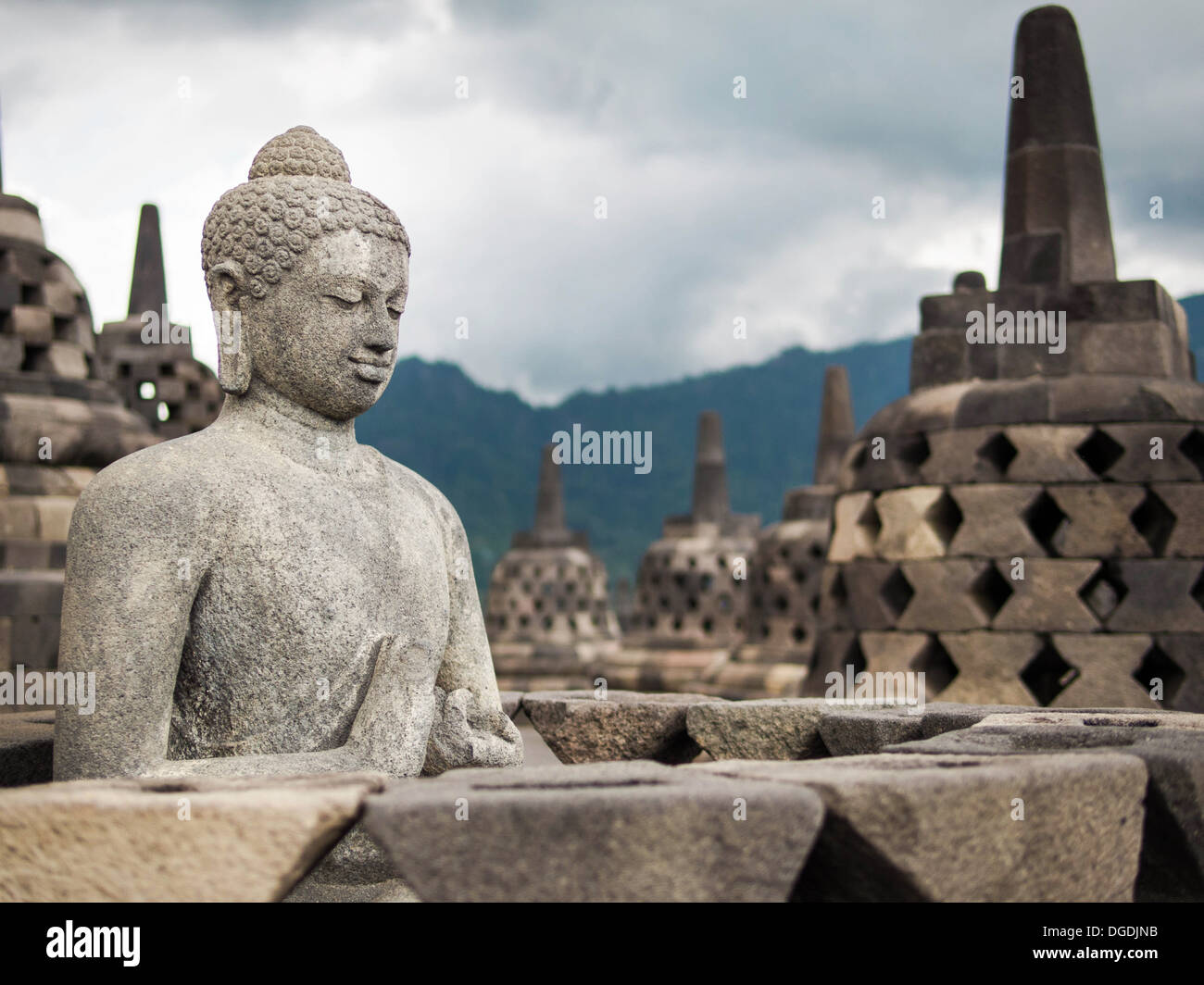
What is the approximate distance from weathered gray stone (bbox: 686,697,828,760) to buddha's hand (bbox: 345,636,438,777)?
49.2 inches

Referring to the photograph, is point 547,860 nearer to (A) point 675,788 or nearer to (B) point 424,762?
(A) point 675,788

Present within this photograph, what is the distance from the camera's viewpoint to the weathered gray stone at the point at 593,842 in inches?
80.5

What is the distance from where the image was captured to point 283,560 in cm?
294

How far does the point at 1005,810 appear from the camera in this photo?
229cm

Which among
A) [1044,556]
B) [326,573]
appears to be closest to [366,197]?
[326,573]

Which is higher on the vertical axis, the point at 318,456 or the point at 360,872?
the point at 318,456

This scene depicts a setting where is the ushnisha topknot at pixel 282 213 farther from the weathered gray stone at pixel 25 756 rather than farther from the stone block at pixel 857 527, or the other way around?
the stone block at pixel 857 527

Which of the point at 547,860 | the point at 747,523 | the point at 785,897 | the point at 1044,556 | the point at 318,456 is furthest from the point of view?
the point at 747,523

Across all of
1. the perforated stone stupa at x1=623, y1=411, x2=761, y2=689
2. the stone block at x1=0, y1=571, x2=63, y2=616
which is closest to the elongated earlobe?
the stone block at x1=0, y1=571, x2=63, y2=616

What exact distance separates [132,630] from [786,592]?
10801 millimetres

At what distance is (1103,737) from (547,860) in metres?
1.68

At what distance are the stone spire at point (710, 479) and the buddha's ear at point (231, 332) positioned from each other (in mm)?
13775

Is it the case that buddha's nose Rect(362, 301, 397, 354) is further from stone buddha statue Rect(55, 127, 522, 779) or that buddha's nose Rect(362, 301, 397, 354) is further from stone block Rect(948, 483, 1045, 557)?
stone block Rect(948, 483, 1045, 557)

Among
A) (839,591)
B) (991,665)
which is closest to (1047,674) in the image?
(991,665)
